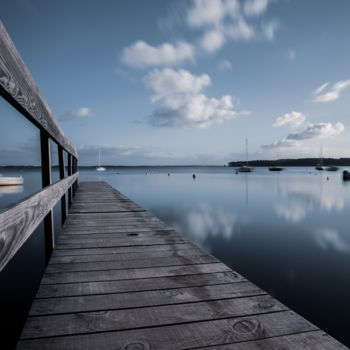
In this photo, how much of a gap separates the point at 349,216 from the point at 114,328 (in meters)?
13.8

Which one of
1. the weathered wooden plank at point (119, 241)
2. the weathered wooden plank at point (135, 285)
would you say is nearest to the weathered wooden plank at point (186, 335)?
the weathered wooden plank at point (135, 285)

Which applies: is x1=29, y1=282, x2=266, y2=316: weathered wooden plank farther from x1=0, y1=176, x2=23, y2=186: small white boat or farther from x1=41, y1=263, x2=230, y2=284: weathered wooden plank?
x1=0, y1=176, x2=23, y2=186: small white boat

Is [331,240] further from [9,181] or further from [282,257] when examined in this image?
[9,181]

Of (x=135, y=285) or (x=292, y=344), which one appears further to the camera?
(x=135, y=285)

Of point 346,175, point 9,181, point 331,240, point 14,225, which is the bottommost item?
point 331,240

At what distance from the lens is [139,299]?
5.52 ft

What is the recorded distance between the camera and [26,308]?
3850 mm

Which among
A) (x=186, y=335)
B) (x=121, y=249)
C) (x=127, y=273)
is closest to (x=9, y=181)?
(x=121, y=249)

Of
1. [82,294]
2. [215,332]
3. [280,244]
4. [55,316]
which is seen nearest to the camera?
[215,332]

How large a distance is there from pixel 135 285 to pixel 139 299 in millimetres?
214

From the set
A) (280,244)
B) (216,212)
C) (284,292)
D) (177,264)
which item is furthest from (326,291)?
(216,212)

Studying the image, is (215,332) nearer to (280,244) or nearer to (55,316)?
(55,316)

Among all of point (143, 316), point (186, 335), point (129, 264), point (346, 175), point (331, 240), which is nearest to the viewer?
point (186, 335)

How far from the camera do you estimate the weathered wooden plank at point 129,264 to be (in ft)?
7.20
